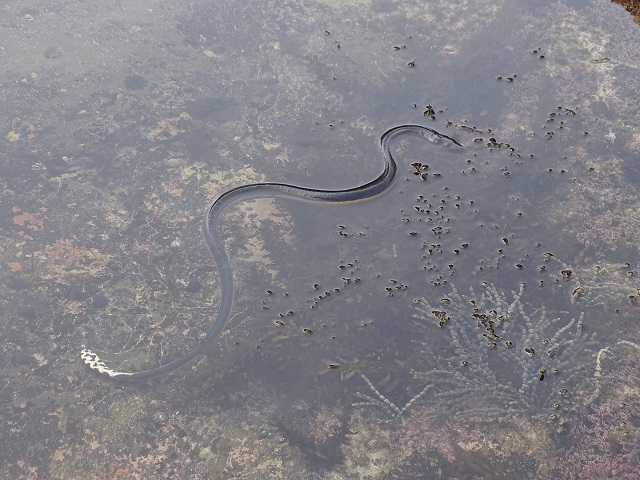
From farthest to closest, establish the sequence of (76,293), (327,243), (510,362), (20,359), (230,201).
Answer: (230,201)
(76,293)
(327,243)
(20,359)
(510,362)

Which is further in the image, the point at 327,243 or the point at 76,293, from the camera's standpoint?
the point at 76,293

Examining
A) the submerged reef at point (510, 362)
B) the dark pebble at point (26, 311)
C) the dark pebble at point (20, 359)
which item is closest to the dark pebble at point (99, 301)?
the dark pebble at point (26, 311)

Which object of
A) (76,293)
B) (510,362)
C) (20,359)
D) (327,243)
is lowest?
(20,359)

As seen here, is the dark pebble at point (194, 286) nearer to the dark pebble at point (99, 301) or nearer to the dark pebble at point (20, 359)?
the dark pebble at point (99, 301)

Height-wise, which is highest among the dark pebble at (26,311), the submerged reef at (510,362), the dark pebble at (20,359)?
the submerged reef at (510,362)

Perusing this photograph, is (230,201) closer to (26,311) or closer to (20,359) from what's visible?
(26,311)

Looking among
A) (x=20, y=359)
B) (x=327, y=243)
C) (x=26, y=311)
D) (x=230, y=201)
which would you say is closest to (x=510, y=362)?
(x=327, y=243)

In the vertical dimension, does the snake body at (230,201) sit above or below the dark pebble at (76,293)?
above
